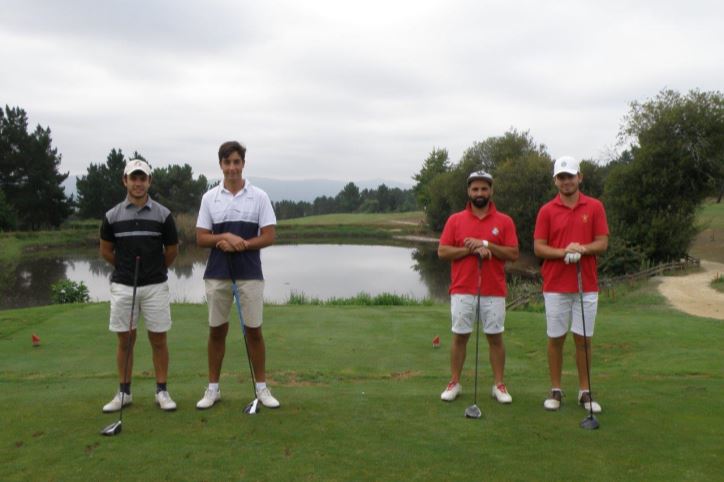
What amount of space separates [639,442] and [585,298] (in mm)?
1264

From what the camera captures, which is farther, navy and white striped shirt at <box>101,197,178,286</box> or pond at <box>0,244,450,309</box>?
pond at <box>0,244,450,309</box>

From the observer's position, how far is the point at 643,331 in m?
9.62

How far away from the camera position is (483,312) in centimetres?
530

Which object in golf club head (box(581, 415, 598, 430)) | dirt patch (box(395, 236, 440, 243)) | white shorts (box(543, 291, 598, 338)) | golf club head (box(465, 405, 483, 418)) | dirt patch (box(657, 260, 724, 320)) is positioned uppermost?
white shorts (box(543, 291, 598, 338))

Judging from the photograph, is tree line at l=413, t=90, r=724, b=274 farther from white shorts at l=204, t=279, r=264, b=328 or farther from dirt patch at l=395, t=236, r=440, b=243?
dirt patch at l=395, t=236, r=440, b=243

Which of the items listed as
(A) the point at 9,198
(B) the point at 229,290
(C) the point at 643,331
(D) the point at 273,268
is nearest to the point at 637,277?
(C) the point at 643,331

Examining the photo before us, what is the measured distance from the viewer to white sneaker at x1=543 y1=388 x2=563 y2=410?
503cm

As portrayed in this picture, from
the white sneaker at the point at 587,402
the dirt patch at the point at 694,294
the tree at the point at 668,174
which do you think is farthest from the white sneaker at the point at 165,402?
the tree at the point at 668,174

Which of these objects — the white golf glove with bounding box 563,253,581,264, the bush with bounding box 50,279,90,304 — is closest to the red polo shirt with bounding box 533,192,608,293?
the white golf glove with bounding box 563,253,581,264

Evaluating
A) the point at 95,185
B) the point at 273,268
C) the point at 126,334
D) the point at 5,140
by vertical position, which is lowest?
the point at 273,268

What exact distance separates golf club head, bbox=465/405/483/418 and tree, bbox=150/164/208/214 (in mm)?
71698

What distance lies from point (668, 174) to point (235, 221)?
34917mm

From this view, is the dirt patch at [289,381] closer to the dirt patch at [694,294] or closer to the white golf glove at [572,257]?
the white golf glove at [572,257]

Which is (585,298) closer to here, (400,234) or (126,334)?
(126,334)
